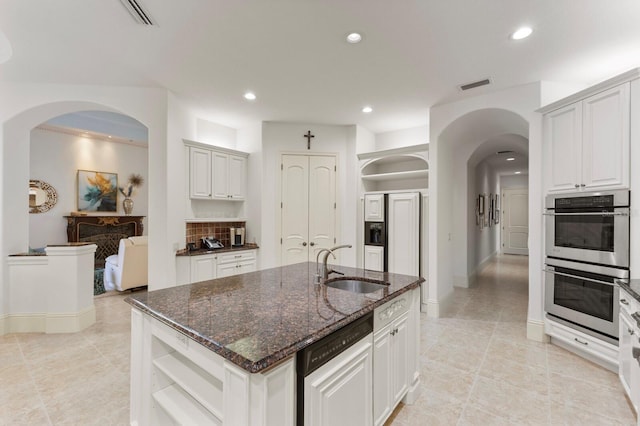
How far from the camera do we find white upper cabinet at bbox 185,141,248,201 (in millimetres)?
4012

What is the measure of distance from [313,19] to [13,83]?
354 centimetres

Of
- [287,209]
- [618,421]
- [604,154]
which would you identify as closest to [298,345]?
[618,421]

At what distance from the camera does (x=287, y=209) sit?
4660mm

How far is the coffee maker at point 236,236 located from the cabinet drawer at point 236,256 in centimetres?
22

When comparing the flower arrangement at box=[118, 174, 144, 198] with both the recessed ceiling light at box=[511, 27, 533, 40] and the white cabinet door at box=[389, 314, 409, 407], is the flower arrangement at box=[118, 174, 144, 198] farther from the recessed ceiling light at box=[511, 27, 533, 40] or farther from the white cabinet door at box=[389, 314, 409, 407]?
the recessed ceiling light at box=[511, 27, 533, 40]

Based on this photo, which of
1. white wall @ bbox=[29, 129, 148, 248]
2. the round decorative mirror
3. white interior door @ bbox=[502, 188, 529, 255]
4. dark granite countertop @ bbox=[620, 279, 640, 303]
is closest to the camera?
dark granite countertop @ bbox=[620, 279, 640, 303]

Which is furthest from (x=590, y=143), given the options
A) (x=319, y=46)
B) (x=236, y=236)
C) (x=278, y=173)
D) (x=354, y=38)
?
(x=236, y=236)

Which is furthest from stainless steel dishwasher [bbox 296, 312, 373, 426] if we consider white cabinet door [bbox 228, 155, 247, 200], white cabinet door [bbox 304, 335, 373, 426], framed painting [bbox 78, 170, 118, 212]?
framed painting [bbox 78, 170, 118, 212]

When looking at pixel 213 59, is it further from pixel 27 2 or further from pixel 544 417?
pixel 544 417

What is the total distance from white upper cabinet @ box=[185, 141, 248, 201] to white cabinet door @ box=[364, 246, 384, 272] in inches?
85.3

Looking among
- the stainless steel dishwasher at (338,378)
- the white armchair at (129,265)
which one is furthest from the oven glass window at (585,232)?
the white armchair at (129,265)

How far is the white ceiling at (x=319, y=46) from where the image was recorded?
6.73 feet

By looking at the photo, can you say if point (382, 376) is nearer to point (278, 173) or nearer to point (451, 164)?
point (278, 173)

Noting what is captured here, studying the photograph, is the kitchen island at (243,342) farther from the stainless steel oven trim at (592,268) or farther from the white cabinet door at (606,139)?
the white cabinet door at (606,139)
